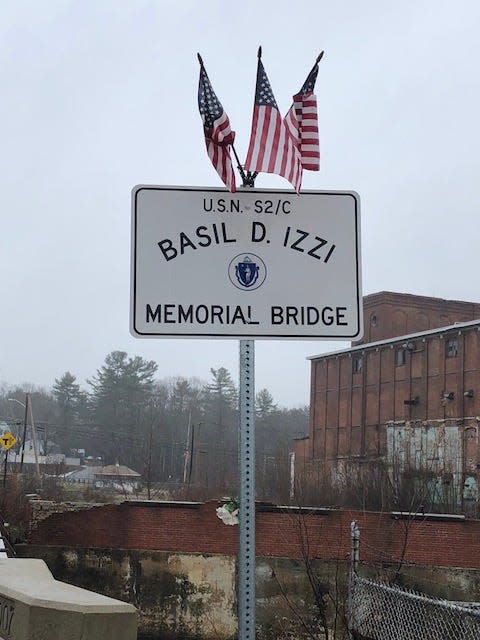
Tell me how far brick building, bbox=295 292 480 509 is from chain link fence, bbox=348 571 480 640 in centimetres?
3170

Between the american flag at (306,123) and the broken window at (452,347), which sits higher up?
the broken window at (452,347)

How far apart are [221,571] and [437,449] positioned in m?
24.1

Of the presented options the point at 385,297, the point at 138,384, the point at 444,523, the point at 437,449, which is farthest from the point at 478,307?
the point at 138,384

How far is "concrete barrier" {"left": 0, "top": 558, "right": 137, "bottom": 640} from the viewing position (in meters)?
3.14

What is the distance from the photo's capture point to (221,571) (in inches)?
834

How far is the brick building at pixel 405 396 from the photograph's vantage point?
41.6 m

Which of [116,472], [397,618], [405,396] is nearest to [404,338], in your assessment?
[405,396]

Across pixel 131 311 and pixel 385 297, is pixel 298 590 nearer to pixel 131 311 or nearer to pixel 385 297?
pixel 131 311

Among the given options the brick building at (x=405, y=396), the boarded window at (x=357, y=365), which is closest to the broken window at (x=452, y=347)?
the brick building at (x=405, y=396)

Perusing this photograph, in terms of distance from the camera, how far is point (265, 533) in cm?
2103

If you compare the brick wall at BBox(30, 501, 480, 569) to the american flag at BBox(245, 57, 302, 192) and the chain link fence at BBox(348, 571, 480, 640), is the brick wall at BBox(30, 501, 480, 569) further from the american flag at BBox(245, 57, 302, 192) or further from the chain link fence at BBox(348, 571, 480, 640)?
the american flag at BBox(245, 57, 302, 192)

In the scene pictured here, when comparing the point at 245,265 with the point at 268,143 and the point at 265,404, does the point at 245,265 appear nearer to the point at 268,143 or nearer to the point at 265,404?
the point at 268,143

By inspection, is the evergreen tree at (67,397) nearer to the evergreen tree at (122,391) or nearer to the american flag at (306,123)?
the evergreen tree at (122,391)

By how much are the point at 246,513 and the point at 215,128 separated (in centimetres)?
153
